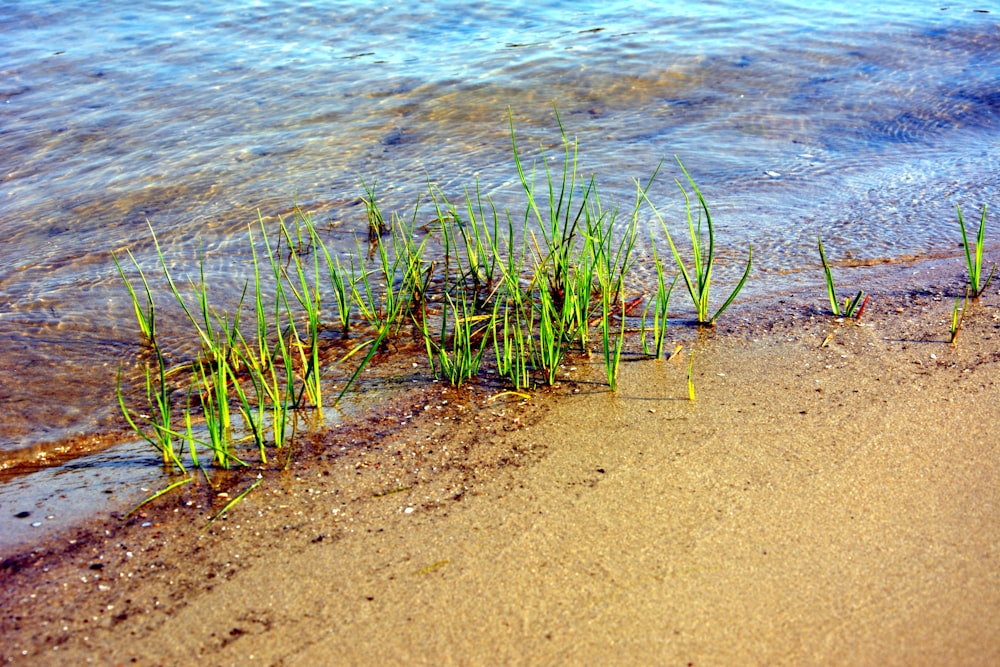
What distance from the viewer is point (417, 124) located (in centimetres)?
663

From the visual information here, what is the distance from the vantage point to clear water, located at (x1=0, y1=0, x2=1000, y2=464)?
14.6 ft

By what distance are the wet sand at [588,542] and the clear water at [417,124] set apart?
99 cm

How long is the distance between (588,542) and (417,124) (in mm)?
4961

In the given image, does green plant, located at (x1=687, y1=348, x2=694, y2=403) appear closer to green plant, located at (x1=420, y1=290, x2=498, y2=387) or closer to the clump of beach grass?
the clump of beach grass

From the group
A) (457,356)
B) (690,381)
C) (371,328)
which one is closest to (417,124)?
(371,328)

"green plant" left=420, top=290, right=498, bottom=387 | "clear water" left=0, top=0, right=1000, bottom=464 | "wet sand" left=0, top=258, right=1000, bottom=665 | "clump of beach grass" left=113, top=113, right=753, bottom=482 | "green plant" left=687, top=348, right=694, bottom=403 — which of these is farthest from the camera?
"clear water" left=0, top=0, right=1000, bottom=464

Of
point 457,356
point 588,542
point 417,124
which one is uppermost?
point 417,124

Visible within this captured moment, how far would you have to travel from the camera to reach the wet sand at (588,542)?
6.44 feet

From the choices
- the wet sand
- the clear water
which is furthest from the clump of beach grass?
the clear water

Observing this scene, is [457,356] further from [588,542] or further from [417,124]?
[417,124]

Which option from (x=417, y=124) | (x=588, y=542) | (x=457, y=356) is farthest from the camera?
(x=417, y=124)

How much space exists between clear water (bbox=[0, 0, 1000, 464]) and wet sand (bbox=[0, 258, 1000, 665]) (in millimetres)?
993

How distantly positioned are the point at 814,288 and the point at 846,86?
167 inches

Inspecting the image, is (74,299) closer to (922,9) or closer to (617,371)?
(617,371)
